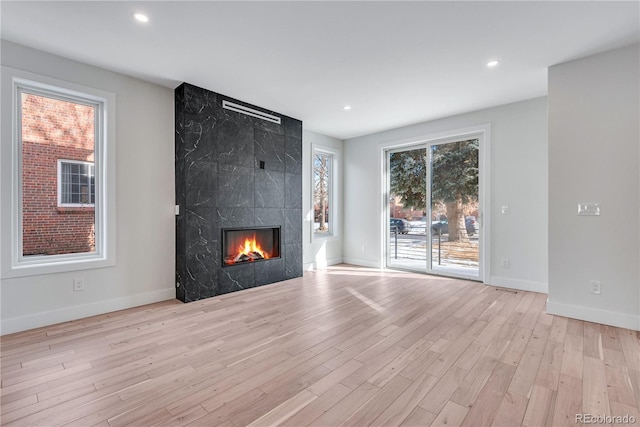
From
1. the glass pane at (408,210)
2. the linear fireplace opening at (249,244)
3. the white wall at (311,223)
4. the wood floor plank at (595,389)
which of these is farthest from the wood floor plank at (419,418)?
the white wall at (311,223)

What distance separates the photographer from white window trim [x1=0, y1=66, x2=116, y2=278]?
2680 millimetres

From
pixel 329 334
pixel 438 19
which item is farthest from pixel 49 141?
pixel 438 19

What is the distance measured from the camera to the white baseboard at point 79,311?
272 centimetres

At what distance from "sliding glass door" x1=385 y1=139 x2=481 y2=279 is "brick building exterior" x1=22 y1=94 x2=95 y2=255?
15.4ft

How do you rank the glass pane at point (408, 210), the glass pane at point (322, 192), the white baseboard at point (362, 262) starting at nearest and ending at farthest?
the glass pane at point (408, 210) → the white baseboard at point (362, 262) → the glass pane at point (322, 192)

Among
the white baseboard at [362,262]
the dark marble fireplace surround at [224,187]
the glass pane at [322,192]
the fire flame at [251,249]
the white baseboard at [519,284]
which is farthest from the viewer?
the glass pane at [322,192]

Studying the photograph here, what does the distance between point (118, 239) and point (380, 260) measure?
4.28 meters

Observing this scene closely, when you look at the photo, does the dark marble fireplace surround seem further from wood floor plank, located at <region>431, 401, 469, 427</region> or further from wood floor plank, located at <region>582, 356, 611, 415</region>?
wood floor plank, located at <region>582, 356, 611, 415</region>

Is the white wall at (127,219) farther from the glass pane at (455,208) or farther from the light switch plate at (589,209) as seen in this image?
the light switch plate at (589,209)

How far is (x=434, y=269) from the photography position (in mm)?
5148

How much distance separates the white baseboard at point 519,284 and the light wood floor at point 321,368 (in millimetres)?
676

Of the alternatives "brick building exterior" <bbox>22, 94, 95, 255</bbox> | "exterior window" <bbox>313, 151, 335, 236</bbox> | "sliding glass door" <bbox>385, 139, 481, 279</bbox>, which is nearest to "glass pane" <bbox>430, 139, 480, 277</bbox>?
"sliding glass door" <bbox>385, 139, 481, 279</bbox>

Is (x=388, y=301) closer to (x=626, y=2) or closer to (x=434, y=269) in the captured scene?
(x=434, y=269)

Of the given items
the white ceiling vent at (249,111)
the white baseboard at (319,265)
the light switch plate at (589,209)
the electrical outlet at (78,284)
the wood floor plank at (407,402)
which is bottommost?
the wood floor plank at (407,402)
